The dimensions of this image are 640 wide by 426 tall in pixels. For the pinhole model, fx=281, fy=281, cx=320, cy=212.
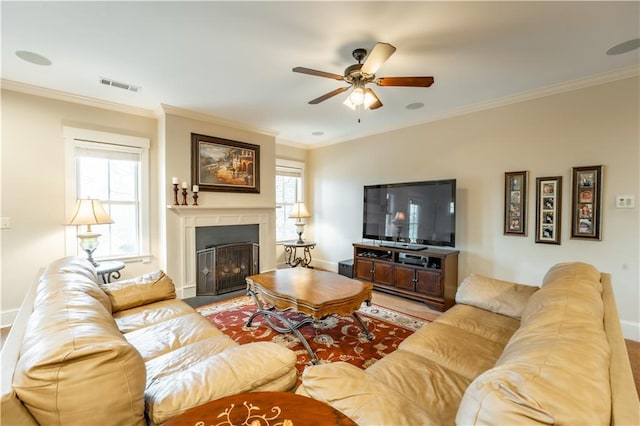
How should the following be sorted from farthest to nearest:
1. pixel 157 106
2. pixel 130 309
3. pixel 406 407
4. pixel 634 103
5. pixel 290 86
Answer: pixel 157 106 → pixel 290 86 → pixel 634 103 → pixel 130 309 → pixel 406 407

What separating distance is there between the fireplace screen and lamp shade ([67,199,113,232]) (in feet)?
4.10

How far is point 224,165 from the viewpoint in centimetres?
430

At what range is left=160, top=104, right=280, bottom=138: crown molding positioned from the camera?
372cm

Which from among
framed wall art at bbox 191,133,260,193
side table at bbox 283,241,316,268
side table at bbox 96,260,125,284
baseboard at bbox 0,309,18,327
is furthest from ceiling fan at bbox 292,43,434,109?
baseboard at bbox 0,309,18,327

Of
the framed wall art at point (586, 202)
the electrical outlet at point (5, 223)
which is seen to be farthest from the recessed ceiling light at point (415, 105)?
the electrical outlet at point (5, 223)

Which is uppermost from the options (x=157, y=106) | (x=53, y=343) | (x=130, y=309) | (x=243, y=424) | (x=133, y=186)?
(x=157, y=106)

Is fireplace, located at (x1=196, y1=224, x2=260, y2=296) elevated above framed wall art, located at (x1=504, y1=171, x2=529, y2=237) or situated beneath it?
situated beneath

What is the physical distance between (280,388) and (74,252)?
3.54 meters

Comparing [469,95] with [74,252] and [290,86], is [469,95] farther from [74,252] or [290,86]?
[74,252]

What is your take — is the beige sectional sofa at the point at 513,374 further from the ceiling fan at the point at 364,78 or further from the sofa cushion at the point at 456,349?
the ceiling fan at the point at 364,78

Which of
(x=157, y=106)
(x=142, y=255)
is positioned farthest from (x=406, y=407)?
(x=157, y=106)

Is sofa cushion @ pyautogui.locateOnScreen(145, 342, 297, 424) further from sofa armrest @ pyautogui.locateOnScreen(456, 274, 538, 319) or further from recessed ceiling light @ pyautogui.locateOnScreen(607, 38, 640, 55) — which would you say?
recessed ceiling light @ pyautogui.locateOnScreen(607, 38, 640, 55)

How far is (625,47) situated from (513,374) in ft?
10.3

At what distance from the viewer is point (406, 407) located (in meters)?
1.01
